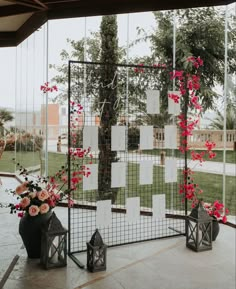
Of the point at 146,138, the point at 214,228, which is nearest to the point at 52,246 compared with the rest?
the point at 146,138

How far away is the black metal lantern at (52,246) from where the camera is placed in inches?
110

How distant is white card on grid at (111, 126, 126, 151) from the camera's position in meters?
3.14

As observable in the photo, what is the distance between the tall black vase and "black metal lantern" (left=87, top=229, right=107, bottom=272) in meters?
0.48

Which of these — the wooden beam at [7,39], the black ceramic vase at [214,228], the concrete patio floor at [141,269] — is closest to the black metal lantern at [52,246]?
the concrete patio floor at [141,269]

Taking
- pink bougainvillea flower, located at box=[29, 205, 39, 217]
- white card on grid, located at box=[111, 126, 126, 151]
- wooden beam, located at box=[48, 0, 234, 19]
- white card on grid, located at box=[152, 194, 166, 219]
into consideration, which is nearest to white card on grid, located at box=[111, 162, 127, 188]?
white card on grid, located at box=[111, 126, 126, 151]

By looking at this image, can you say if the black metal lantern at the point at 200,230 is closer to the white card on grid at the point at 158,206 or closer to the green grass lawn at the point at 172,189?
the white card on grid at the point at 158,206

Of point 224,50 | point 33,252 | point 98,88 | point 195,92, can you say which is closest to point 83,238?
point 33,252

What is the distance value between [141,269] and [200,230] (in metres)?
0.78

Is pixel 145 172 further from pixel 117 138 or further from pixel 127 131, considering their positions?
pixel 127 131

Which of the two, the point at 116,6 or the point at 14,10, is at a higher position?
the point at 14,10

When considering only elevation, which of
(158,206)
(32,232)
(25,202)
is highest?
(25,202)

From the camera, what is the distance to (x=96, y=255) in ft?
9.12

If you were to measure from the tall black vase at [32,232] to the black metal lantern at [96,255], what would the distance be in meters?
0.48

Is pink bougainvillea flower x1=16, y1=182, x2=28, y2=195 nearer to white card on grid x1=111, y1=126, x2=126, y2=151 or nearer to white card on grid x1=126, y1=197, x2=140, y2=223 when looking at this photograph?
white card on grid x1=111, y1=126, x2=126, y2=151
